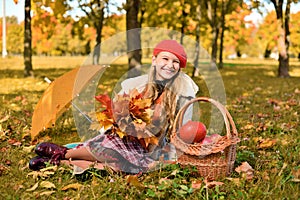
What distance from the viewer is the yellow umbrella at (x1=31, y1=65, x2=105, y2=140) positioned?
175 inches

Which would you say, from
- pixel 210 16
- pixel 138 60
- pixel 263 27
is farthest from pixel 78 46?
pixel 138 60

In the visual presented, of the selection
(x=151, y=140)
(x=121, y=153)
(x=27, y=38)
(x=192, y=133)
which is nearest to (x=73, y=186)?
(x=121, y=153)

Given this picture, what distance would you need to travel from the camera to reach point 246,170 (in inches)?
127

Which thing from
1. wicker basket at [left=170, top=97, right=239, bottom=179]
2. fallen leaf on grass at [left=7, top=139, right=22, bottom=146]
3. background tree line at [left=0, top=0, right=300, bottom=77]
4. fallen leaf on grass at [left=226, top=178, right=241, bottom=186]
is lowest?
fallen leaf on grass at [left=7, top=139, right=22, bottom=146]

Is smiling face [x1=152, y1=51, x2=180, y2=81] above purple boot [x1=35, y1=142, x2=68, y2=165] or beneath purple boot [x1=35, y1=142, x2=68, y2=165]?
above

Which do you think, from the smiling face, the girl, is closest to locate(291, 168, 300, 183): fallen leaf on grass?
the girl

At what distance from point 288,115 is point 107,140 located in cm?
→ 360

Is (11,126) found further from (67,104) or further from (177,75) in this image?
(177,75)

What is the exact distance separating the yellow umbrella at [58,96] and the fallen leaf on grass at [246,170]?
1.99m

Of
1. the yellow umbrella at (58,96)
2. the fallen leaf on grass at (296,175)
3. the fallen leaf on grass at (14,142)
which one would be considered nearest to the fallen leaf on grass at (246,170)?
the fallen leaf on grass at (296,175)

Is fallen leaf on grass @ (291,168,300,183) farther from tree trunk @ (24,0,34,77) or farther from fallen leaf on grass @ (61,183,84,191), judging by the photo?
tree trunk @ (24,0,34,77)

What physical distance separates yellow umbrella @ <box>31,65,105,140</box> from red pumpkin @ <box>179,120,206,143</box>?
5.12 ft

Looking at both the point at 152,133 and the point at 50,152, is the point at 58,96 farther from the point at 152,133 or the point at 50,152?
the point at 152,133

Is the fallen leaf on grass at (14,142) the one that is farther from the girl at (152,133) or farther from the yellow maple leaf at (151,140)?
the yellow maple leaf at (151,140)
